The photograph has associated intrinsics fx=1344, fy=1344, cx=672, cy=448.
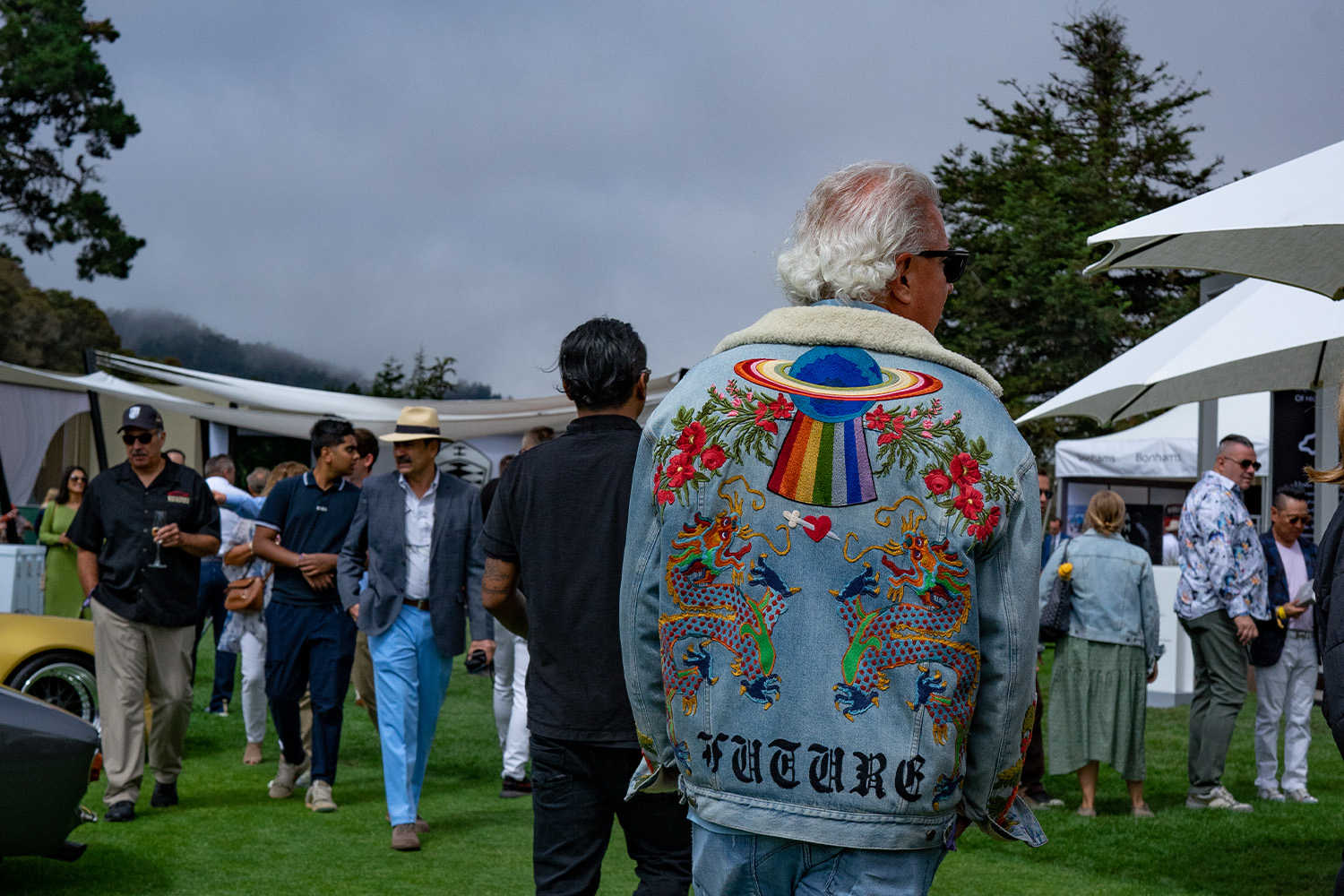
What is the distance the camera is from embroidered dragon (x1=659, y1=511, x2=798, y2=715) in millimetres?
2164

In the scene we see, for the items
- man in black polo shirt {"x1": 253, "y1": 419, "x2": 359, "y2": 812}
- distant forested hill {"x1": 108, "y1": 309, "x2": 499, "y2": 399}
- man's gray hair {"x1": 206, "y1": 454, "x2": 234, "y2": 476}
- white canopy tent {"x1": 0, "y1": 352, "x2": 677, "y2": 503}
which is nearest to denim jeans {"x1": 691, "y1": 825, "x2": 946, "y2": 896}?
man in black polo shirt {"x1": 253, "y1": 419, "x2": 359, "y2": 812}

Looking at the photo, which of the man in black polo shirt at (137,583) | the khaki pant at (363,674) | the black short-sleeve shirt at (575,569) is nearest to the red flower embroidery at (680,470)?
the black short-sleeve shirt at (575,569)

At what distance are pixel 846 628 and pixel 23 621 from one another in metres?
7.32

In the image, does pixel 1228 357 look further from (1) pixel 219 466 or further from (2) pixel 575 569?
(1) pixel 219 466

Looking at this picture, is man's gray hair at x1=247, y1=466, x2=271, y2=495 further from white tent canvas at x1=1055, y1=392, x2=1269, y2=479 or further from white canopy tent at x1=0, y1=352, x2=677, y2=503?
white tent canvas at x1=1055, y1=392, x2=1269, y2=479

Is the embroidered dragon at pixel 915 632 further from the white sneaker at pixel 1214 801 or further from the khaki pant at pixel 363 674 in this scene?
the white sneaker at pixel 1214 801

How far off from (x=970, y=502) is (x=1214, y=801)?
694 centimetres

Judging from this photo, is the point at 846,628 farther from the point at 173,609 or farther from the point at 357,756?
the point at 357,756

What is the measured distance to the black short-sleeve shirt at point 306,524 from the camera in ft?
24.6

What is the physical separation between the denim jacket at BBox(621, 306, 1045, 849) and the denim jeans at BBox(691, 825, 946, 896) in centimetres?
3

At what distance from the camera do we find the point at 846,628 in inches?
83.2

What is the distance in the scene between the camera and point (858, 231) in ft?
7.64

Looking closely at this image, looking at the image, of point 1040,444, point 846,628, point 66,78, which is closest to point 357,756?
point 846,628

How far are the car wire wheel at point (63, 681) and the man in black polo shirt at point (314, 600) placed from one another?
133 centimetres
